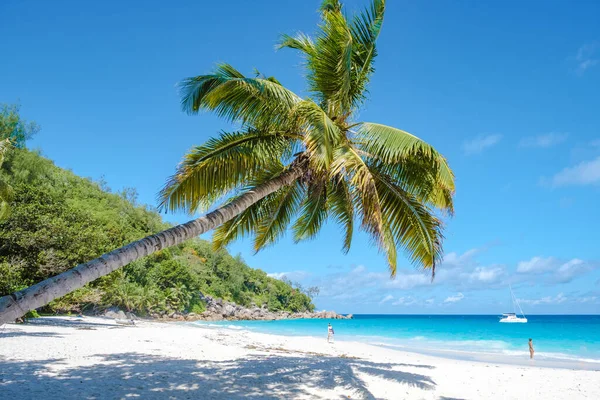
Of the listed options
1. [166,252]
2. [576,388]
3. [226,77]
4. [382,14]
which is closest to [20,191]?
[226,77]

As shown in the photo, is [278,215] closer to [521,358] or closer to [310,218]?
[310,218]

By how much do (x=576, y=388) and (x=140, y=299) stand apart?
37.7 m

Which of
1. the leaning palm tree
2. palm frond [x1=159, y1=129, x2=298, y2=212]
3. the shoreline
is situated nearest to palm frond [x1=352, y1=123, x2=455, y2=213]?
the leaning palm tree

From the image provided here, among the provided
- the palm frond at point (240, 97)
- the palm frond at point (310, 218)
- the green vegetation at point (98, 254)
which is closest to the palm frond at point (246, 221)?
the palm frond at point (310, 218)

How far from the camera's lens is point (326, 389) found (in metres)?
8.17

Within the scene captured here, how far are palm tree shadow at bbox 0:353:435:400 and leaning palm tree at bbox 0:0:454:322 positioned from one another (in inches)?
117

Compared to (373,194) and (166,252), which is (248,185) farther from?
(166,252)

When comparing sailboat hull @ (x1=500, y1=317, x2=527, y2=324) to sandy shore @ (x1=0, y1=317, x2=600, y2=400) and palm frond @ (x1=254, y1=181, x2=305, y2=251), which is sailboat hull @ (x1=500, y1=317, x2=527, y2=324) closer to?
sandy shore @ (x1=0, y1=317, x2=600, y2=400)

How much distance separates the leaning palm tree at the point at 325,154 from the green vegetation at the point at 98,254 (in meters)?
8.13

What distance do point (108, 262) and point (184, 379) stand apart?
4692mm

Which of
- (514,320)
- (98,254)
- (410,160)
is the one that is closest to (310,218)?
(410,160)

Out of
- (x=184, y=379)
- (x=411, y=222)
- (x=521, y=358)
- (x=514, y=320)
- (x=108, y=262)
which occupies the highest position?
(x=514, y=320)

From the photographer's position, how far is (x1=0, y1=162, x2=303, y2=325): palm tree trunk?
366 centimetres

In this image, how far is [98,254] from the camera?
20.6 m
